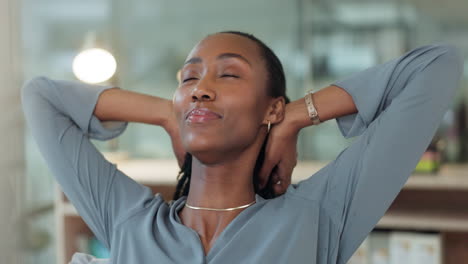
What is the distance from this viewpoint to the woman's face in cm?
104

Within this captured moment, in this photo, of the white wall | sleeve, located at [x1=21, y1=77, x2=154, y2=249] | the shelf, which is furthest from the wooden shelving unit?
sleeve, located at [x1=21, y1=77, x2=154, y2=249]

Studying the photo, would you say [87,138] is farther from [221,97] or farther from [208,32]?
[208,32]

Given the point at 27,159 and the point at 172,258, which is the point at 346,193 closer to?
the point at 172,258

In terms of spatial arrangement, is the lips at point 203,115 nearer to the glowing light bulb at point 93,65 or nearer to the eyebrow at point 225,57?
the eyebrow at point 225,57

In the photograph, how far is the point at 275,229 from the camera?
3.43 feet

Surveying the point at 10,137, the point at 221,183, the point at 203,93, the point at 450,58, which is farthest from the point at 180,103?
the point at 10,137

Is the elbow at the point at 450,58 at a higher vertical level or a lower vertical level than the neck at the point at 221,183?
higher

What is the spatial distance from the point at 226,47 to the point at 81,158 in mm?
395

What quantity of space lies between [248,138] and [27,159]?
127 centimetres

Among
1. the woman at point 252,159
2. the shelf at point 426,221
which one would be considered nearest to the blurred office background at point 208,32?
the shelf at point 426,221

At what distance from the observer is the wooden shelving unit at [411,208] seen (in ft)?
6.46

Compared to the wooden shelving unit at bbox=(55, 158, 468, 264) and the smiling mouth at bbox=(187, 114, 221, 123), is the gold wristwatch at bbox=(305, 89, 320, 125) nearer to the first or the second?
the smiling mouth at bbox=(187, 114, 221, 123)

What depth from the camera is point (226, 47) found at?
1113 mm

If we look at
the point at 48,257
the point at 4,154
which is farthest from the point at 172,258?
the point at 48,257
